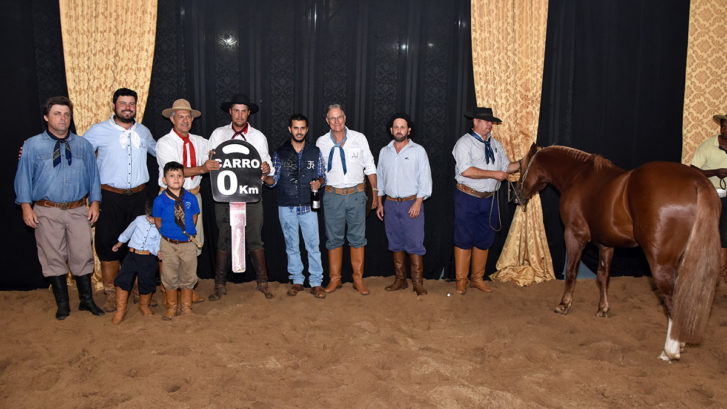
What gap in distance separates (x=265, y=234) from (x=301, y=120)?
134cm

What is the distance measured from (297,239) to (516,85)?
2784 millimetres

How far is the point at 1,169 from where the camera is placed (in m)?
4.66

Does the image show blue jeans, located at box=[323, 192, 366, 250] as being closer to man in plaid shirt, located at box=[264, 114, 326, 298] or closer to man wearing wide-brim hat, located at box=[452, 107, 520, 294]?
man in plaid shirt, located at box=[264, 114, 326, 298]

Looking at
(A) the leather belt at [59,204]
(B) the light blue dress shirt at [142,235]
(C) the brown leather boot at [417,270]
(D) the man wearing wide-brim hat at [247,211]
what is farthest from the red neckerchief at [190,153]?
(C) the brown leather boot at [417,270]

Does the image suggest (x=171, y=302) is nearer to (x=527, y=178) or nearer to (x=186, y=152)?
(x=186, y=152)

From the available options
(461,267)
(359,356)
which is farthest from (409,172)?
(359,356)

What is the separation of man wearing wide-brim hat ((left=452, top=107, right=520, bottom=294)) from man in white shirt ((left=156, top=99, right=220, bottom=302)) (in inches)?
87.5

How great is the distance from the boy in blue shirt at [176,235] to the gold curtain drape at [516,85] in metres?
3.05

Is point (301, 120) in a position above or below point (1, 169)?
above

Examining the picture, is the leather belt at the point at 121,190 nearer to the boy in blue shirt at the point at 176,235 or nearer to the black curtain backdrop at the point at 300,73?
the boy in blue shirt at the point at 176,235

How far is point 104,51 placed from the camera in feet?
15.1

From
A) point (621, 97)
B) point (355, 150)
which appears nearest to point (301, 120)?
point (355, 150)

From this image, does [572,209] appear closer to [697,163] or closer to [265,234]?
[697,163]

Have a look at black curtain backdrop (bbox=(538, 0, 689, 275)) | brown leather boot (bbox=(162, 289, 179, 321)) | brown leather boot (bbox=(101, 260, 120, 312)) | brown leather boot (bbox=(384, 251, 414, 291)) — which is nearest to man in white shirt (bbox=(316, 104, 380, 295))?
brown leather boot (bbox=(384, 251, 414, 291))
